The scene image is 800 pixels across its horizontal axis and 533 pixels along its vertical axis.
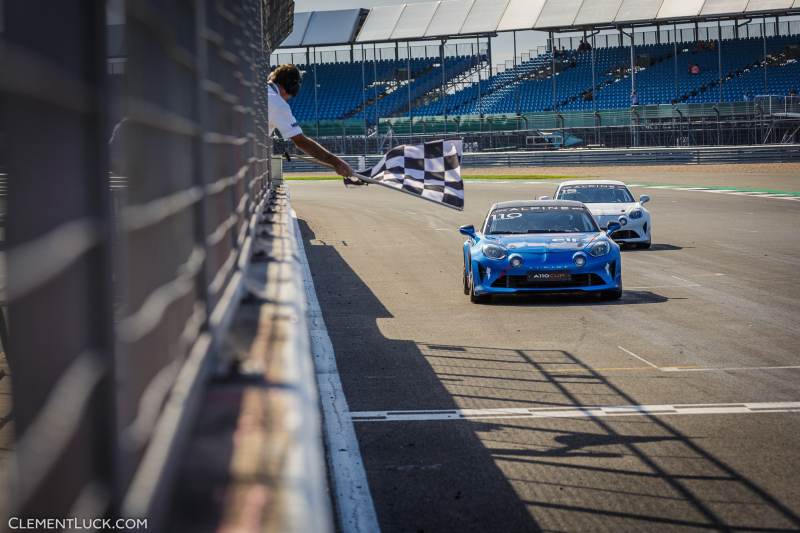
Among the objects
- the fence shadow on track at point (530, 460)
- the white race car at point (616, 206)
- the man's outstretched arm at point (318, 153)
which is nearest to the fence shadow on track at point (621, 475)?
the fence shadow on track at point (530, 460)

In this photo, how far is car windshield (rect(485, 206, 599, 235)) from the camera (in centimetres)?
1373

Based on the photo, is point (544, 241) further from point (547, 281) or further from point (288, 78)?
point (288, 78)

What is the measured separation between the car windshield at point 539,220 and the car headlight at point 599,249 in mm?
791

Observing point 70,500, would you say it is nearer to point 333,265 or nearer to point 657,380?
point 657,380

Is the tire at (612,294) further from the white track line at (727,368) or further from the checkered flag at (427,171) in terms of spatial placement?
the checkered flag at (427,171)

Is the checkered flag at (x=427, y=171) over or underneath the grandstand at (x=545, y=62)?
underneath

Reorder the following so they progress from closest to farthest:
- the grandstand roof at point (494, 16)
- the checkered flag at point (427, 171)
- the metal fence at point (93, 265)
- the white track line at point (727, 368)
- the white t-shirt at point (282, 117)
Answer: the metal fence at point (93, 265) < the white t-shirt at point (282, 117) < the checkered flag at point (427, 171) < the white track line at point (727, 368) < the grandstand roof at point (494, 16)

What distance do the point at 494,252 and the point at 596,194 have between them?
7605 mm

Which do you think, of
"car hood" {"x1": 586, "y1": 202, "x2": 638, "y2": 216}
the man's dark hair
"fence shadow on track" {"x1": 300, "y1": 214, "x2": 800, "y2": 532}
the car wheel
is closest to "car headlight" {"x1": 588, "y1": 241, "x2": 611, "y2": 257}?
the car wheel

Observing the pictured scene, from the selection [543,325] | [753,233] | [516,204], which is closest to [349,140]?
[753,233]

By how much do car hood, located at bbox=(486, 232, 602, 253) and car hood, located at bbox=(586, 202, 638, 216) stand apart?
5620 millimetres

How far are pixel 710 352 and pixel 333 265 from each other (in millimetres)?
9127

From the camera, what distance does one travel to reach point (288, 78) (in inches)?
263

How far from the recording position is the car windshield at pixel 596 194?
19.7 m
